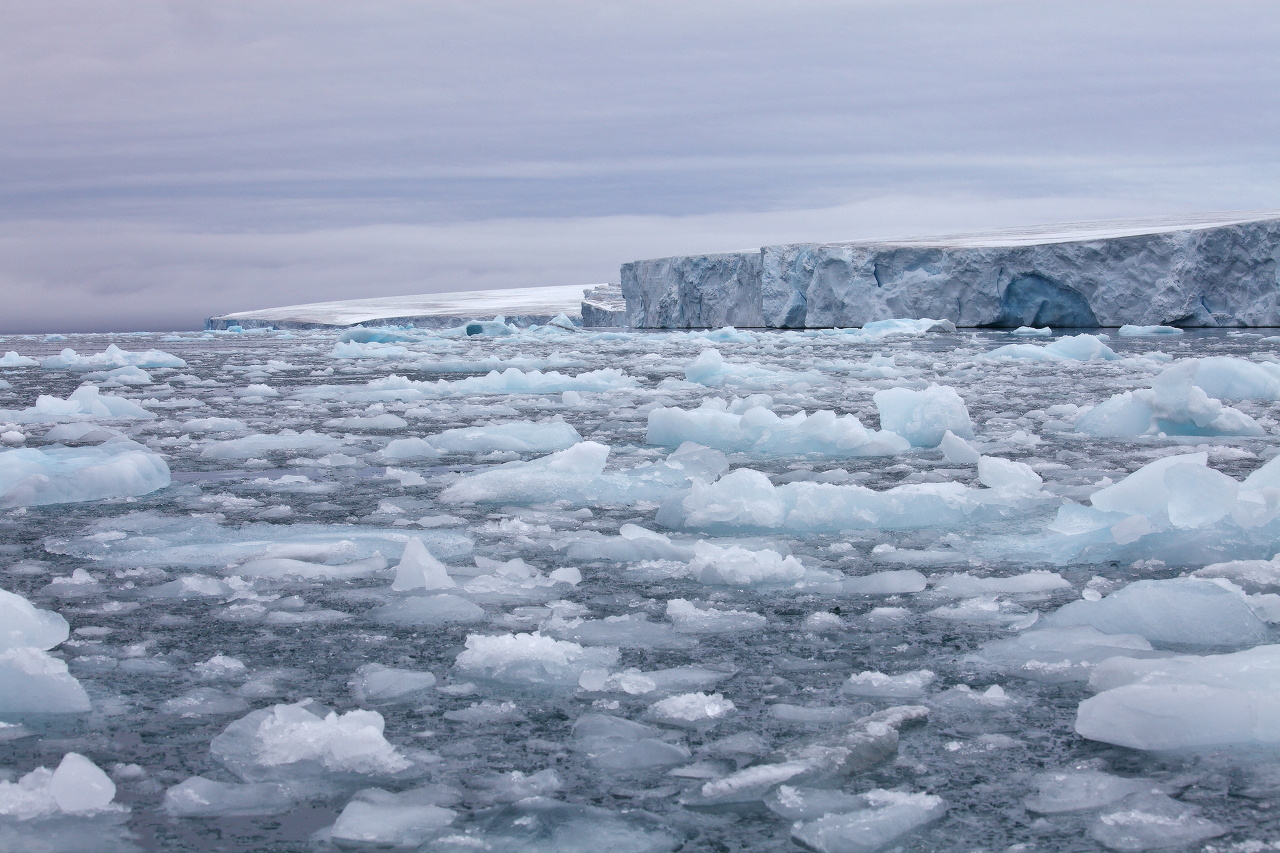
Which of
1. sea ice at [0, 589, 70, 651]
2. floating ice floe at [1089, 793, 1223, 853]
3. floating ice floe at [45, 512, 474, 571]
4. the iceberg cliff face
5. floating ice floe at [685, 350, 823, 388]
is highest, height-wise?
the iceberg cliff face

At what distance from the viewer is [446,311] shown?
39594mm

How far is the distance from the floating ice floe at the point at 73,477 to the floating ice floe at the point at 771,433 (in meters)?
2.09

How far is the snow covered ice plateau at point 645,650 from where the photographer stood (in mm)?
1320

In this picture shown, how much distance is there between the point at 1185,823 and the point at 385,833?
925 mm

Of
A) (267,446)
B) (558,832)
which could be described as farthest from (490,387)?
(558,832)

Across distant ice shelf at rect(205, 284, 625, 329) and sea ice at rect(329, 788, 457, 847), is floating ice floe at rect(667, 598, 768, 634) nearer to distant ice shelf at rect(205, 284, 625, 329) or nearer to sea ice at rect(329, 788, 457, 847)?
sea ice at rect(329, 788, 457, 847)

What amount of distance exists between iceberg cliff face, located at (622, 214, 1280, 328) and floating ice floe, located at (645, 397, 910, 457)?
49.9 ft

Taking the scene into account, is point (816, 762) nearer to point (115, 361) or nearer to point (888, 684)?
point (888, 684)

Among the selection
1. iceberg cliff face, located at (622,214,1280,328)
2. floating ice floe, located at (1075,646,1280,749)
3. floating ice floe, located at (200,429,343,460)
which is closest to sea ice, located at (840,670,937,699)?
floating ice floe, located at (1075,646,1280,749)

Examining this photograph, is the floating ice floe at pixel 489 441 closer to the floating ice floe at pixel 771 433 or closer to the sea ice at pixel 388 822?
the floating ice floe at pixel 771 433

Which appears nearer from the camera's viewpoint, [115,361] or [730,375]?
[730,375]

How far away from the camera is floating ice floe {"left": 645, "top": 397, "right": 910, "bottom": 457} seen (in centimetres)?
445

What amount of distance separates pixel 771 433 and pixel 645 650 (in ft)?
8.93

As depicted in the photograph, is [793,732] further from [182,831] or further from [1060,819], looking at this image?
[182,831]
